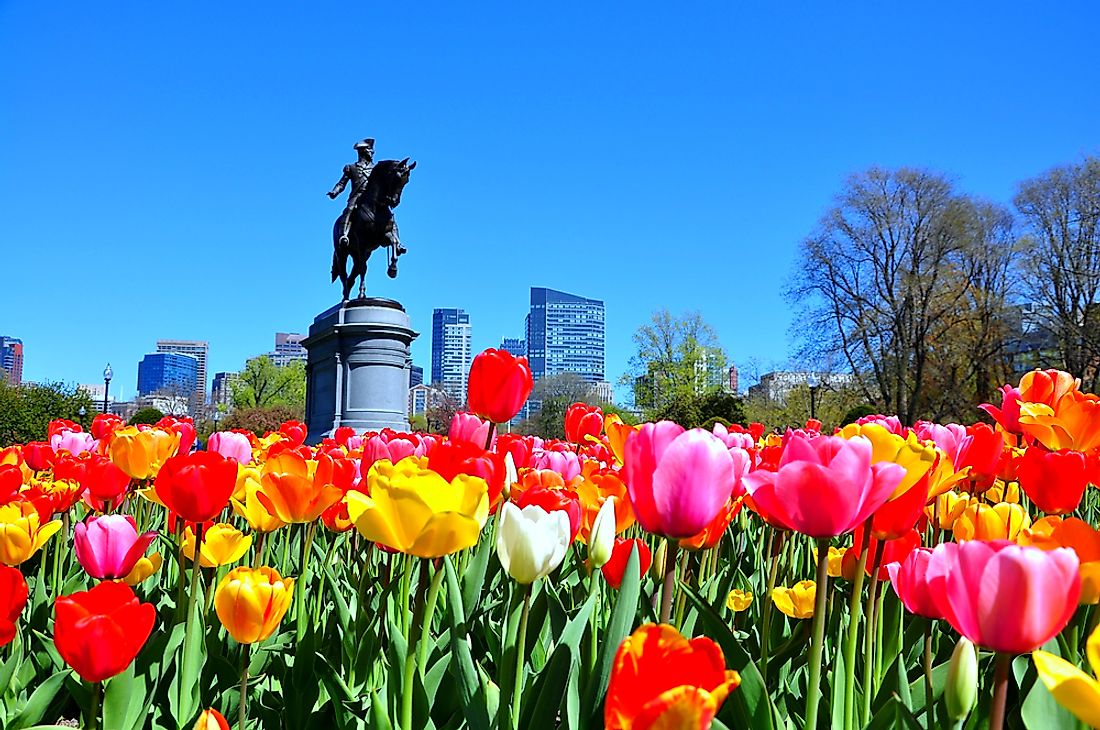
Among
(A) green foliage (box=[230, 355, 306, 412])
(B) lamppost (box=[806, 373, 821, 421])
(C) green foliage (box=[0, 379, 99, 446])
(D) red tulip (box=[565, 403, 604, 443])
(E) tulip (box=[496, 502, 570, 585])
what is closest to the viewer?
(E) tulip (box=[496, 502, 570, 585])

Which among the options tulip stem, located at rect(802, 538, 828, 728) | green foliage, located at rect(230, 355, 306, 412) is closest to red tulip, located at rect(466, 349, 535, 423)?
tulip stem, located at rect(802, 538, 828, 728)

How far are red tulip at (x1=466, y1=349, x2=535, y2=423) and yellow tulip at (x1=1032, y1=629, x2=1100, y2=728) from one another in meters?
1.17

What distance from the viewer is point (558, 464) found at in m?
2.20

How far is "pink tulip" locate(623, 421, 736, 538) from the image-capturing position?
0.93 m

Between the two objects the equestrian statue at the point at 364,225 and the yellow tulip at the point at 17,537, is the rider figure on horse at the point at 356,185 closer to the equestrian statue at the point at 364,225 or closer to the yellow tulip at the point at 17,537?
the equestrian statue at the point at 364,225

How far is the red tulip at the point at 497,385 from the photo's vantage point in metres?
1.70

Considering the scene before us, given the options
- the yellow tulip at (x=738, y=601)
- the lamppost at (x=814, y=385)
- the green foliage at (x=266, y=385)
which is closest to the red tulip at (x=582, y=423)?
the yellow tulip at (x=738, y=601)

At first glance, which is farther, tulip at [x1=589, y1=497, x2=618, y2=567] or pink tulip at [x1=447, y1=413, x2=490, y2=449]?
pink tulip at [x1=447, y1=413, x2=490, y2=449]

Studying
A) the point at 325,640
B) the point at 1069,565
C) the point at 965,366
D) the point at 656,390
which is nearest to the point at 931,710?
the point at 1069,565

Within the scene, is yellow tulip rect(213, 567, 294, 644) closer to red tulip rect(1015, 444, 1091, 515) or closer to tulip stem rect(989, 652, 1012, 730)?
tulip stem rect(989, 652, 1012, 730)

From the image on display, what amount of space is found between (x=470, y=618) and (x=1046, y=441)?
54.2 inches

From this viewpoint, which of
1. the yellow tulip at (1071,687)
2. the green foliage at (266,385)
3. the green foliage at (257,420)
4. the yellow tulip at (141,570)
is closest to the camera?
the yellow tulip at (1071,687)

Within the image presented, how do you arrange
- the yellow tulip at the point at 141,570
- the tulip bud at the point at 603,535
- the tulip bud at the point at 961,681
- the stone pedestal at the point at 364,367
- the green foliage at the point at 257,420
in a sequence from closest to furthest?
the tulip bud at the point at 961,681 < the tulip bud at the point at 603,535 < the yellow tulip at the point at 141,570 < the stone pedestal at the point at 364,367 < the green foliage at the point at 257,420

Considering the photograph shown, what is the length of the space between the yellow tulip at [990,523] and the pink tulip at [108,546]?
1.39 meters
